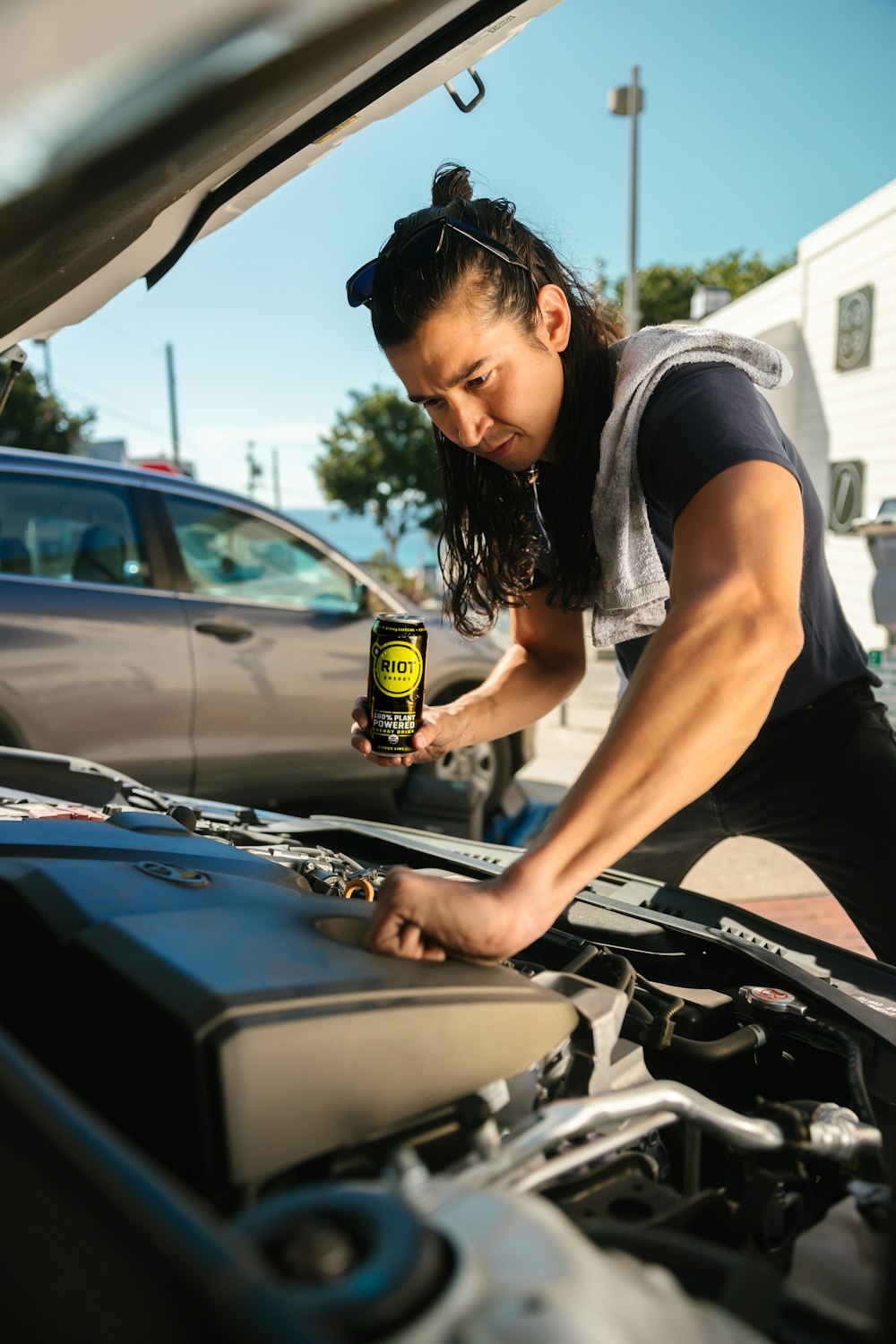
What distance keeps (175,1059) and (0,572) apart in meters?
3.72

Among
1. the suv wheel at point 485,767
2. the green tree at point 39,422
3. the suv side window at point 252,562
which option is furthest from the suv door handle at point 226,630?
the green tree at point 39,422

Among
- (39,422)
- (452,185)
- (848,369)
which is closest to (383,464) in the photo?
(39,422)

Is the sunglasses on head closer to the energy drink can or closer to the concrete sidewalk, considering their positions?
the energy drink can

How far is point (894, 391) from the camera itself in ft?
32.8

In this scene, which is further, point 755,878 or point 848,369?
point 848,369

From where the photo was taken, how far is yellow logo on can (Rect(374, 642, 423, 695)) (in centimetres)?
177

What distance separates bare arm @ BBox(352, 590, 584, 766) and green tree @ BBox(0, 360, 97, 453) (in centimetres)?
2375

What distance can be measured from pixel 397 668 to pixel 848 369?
10.7 m

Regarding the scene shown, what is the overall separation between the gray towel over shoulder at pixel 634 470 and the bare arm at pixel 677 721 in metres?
0.35

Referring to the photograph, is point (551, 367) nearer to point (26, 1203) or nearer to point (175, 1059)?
point (175, 1059)

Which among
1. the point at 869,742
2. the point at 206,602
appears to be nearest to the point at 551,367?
the point at 869,742

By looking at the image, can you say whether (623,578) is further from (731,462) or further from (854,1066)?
(854,1066)

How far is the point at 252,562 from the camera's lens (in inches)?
193

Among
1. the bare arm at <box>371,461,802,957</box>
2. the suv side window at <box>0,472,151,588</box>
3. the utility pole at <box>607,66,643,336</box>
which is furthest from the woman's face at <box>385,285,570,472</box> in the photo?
the utility pole at <box>607,66,643,336</box>
